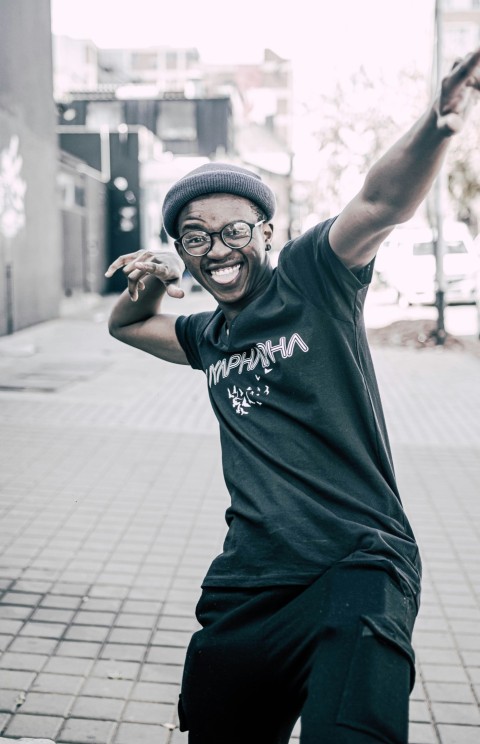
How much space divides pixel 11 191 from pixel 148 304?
41.6 ft

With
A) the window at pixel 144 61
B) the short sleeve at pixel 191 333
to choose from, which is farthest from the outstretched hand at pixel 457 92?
the window at pixel 144 61

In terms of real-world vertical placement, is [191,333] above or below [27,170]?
below

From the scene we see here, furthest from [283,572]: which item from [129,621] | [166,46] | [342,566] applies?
[166,46]

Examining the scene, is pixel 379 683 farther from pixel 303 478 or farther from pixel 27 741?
pixel 27 741

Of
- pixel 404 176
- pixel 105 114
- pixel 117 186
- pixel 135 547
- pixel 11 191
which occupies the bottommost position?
pixel 135 547

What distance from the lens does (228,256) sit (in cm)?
208

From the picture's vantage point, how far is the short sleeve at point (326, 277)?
1888 millimetres

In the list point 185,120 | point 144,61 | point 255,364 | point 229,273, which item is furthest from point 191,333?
point 144,61

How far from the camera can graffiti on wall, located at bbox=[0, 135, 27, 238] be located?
14.1 metres

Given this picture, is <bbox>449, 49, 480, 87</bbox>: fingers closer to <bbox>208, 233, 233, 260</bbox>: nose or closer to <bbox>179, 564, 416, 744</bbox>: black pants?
<bbox>208, 233, 233, 260</bbox>: nose

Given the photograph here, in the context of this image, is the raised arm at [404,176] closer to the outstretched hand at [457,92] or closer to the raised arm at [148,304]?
the outstretched hand at [457,92]

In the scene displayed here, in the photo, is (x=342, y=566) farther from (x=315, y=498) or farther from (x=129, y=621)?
(x=129, y=621)

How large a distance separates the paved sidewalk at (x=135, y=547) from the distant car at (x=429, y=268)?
1073 cm

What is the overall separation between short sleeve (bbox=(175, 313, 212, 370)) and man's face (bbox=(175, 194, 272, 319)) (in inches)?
11.0
